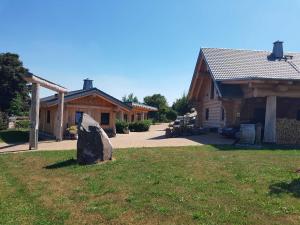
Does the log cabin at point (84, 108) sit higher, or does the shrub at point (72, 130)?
the log cabin at point (84, 108)

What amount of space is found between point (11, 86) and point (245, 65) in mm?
30643

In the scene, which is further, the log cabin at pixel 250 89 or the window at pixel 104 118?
the window at pixel 104 118

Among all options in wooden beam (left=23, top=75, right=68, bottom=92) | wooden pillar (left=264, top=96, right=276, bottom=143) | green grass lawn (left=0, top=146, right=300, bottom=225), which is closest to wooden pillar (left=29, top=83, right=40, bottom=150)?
wooden beam (left=23, top=75, right=68, bottom=92)

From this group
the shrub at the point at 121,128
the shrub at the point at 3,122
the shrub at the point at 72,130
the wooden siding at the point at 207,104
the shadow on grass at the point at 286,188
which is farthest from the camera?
the shrub at the point at 121,128

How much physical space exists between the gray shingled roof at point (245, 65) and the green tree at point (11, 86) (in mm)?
26084

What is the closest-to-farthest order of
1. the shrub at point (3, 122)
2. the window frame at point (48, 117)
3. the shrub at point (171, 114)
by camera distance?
the window frame at point (48, 117)
the shrub at point (3, 122)
the shrub at point (171, 114)

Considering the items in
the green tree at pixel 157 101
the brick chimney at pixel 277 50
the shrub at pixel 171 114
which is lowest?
the shrub at pixel 171 114

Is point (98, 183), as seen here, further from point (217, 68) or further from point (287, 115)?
point (287, 115)

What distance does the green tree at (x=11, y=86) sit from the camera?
42.0 metres

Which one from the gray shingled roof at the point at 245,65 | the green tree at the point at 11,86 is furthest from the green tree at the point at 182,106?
the gray shingled roof at the point at 245,65

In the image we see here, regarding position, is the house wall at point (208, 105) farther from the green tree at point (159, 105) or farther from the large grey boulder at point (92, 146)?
the green tree at point (159, 105)

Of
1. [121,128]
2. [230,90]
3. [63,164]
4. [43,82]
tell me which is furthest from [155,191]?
[121,128]

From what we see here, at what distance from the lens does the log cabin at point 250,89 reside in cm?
1827

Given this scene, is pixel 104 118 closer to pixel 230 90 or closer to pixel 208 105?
pixel 208 105
